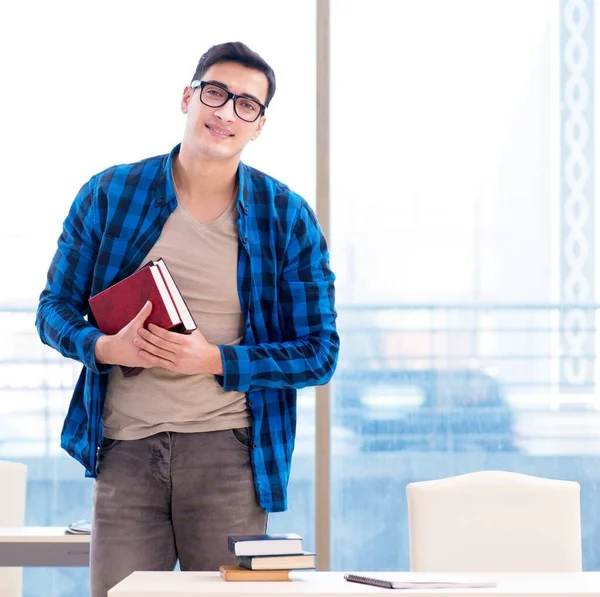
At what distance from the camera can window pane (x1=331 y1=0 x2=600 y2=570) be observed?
12.1 feet

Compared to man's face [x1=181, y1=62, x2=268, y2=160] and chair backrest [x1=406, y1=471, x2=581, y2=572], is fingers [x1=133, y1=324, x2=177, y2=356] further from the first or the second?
chair backrest [x1=406, y1=471, x2=581, y2=572]

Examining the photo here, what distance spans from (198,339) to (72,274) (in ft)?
1.28

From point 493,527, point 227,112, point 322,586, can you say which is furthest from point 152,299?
point 493,527

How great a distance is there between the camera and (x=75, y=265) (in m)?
2.23

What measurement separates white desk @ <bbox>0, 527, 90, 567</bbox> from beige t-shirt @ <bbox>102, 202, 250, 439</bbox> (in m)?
0.73

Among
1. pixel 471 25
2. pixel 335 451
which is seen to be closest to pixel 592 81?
pixel 471 25

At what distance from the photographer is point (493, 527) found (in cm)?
231

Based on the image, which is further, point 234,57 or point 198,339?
point 234,57

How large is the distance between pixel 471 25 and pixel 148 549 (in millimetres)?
2551

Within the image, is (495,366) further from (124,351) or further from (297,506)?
(124,351)

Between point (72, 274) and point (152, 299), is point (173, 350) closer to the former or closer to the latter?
point (152, 299)

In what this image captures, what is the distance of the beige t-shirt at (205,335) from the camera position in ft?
6.91

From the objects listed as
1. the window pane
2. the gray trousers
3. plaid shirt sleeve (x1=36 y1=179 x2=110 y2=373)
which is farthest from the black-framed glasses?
the window pane

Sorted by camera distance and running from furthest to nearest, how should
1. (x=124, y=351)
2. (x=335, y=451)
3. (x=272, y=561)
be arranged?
(x=335, y=451), (x=124, y=351), (x=272, y=561)
